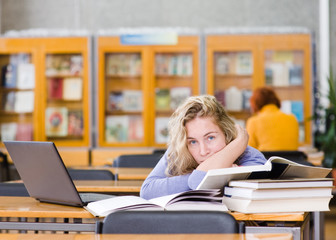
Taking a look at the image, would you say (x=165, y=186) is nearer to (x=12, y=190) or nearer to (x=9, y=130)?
(x=12, y=190)

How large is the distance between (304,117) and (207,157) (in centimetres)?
513

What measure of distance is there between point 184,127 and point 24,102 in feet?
18.5

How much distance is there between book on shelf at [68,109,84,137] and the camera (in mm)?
7469

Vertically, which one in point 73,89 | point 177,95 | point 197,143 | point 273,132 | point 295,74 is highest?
point 295,74

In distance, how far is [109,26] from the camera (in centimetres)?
795

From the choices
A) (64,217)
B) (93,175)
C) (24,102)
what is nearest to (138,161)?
(93,175)

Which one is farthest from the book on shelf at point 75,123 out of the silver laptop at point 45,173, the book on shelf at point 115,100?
the silver laptop at point 45,173

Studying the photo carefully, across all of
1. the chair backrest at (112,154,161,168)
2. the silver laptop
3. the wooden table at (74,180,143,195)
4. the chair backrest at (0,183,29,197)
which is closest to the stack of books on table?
the silver laptop

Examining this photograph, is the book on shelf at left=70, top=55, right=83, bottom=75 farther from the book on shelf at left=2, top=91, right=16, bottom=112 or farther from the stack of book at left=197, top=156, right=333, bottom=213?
the stack of book at left=197, top=156, right=333, bottom=213

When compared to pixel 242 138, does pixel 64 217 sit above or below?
below

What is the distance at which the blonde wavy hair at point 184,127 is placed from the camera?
→ 2316 mm

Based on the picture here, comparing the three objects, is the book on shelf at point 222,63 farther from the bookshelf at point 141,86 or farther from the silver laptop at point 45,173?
the silver laptop at point 45,173

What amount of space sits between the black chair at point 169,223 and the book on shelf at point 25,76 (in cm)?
617

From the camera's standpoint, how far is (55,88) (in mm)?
7625
